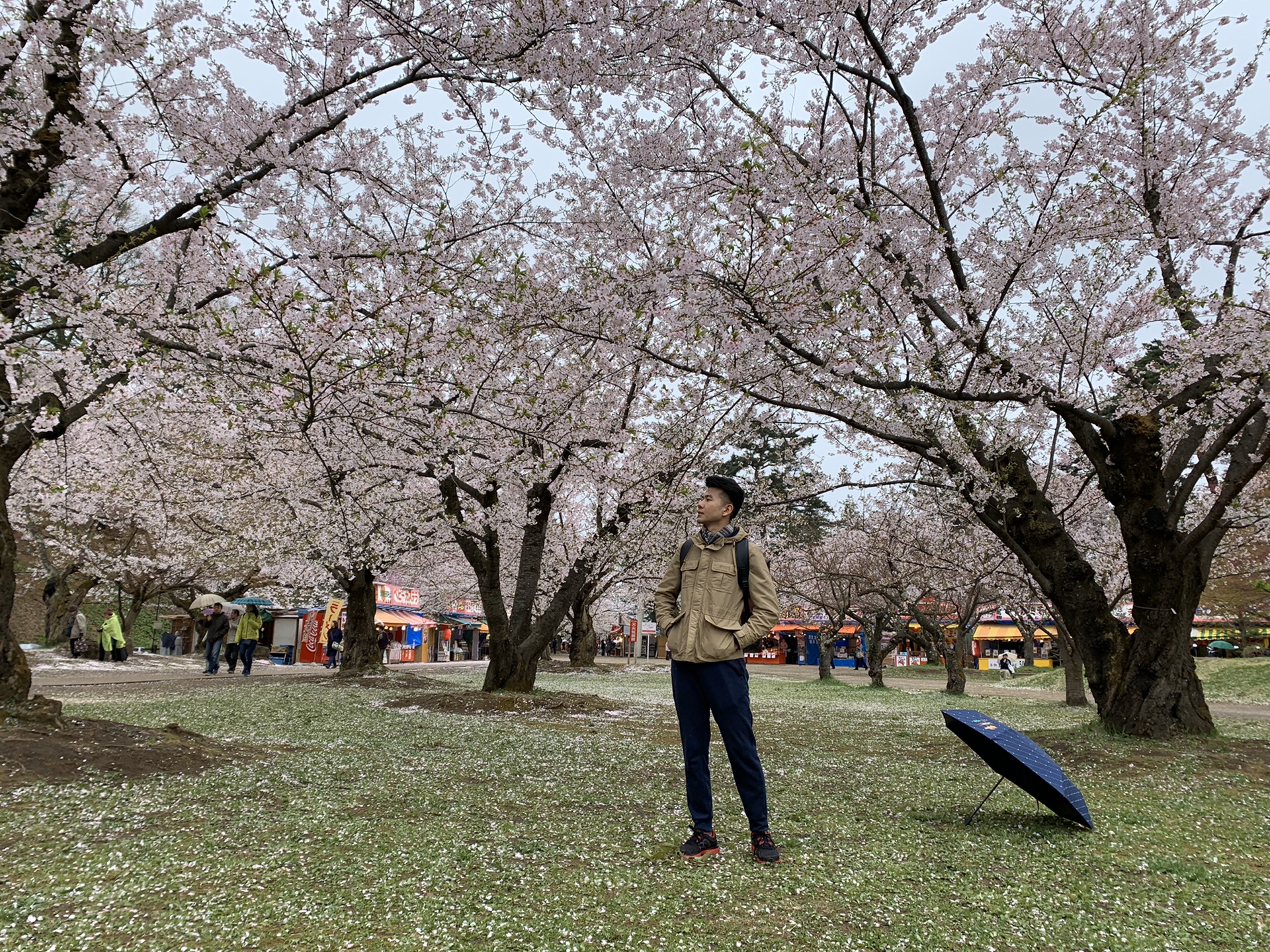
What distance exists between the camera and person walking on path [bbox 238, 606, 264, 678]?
2061cm

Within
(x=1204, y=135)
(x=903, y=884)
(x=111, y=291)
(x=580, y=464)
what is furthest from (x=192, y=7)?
(x=1204, y=135)

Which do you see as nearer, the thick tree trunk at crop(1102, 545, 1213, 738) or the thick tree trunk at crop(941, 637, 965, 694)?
the thick tree trunk at crop(1102, 545, 1213, 738)

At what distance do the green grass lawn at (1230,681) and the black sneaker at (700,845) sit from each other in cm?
1900

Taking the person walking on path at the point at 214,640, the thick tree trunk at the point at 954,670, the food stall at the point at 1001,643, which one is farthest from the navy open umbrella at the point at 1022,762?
the food stall at the point at 1001,643

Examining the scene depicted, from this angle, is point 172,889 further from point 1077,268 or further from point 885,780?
point 1077,268

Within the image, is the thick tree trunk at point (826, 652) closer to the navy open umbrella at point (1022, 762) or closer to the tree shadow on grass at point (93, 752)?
the navy open umbrella at point (1022, 762)

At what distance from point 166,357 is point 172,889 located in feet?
16.4

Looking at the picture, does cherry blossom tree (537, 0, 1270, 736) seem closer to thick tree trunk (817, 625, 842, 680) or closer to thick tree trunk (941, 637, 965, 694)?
thick tree trunk (941, 637, 965, 694)

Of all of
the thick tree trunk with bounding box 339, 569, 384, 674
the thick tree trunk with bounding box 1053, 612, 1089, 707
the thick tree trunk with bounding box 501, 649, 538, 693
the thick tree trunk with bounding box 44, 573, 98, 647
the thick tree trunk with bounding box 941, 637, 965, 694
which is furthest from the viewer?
the thick tree trunk with bounding box 44, 573, 98, 647

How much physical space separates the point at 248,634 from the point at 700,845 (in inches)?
785

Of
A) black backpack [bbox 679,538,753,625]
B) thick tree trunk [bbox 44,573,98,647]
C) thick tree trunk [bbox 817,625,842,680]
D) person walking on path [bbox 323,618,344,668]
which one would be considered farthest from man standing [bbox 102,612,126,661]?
black backpack [bbox 679,538,753,625]

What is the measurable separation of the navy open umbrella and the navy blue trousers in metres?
1.40

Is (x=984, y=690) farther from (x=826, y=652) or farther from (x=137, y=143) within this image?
(x=137, y=143)

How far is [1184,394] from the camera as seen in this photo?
865 cm
